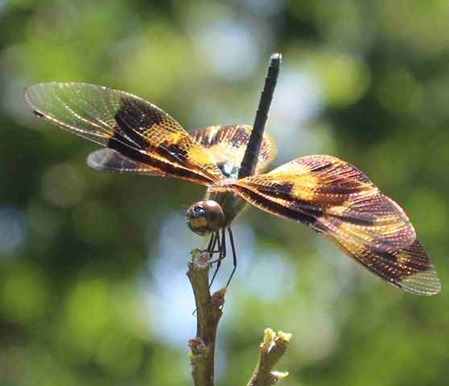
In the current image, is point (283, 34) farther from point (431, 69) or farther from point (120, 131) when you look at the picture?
point (120, 131)

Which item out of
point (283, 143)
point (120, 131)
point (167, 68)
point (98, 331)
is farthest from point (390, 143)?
point (120, 131)

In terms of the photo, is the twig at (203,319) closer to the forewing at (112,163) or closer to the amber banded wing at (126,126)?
the amber banded wing at (126,126)

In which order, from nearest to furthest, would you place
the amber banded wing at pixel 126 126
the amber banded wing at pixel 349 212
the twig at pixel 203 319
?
the twig at pixel 203 319
the amber banded wing at pixel 349 212
the amber banded wing at pixel 126 126

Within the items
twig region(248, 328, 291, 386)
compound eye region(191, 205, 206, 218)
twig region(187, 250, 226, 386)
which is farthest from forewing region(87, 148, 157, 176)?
twig region(248, 328, 291, 386)

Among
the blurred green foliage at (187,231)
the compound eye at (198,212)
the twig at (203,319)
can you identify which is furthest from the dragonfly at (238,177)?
the blurred green foliage at (187,231)

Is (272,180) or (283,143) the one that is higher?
(283,143)

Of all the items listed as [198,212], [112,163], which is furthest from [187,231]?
[198,212]

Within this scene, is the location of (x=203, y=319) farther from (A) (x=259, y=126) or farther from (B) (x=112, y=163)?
(B) (x=112, y=163)
